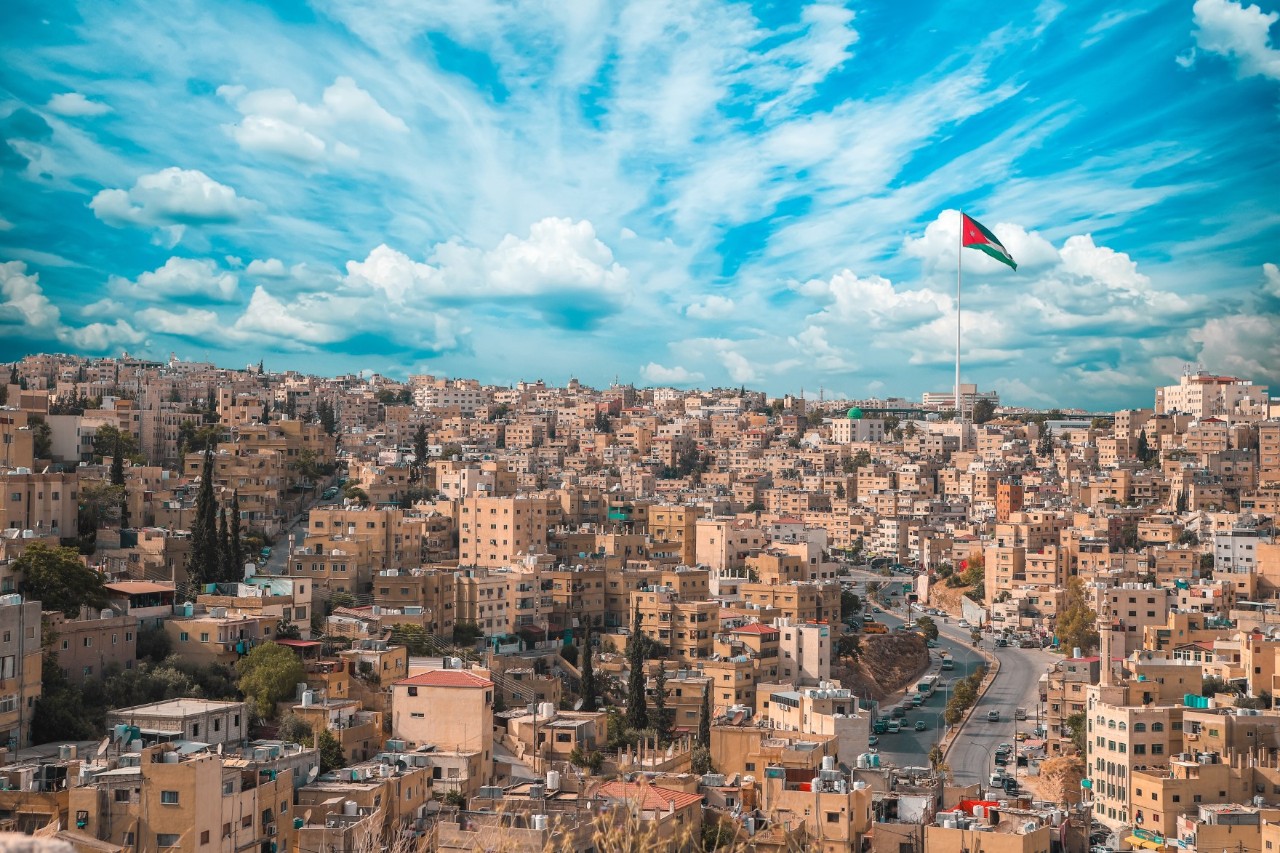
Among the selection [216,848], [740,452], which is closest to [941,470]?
[740,452]

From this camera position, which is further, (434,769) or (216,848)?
(434,769)

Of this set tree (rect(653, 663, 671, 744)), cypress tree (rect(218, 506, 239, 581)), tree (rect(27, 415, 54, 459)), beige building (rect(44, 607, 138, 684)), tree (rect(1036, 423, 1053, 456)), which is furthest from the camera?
tree (rect(1036, 423, 1053, 456))

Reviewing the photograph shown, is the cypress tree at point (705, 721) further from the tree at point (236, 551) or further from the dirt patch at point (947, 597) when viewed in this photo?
the dirt patch at point (947, 597)

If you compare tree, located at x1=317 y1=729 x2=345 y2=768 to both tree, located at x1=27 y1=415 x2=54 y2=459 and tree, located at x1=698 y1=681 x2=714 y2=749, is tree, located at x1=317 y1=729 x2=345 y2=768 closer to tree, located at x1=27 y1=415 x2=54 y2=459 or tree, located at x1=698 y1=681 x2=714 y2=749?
tree, located at x1=698 y1=681 x2=714 y2=749

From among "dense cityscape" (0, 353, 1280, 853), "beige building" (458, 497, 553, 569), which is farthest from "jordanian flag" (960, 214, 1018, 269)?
"beige building" (458, 497, 553, 569)

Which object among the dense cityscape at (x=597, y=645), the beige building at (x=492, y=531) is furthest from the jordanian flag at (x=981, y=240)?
the beige building at (x=492, y=531)

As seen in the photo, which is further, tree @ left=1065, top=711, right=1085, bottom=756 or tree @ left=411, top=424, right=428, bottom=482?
tree @ left=411, top=424, right=428, bottom=482

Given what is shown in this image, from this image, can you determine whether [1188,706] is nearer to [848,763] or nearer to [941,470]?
[848,763]
